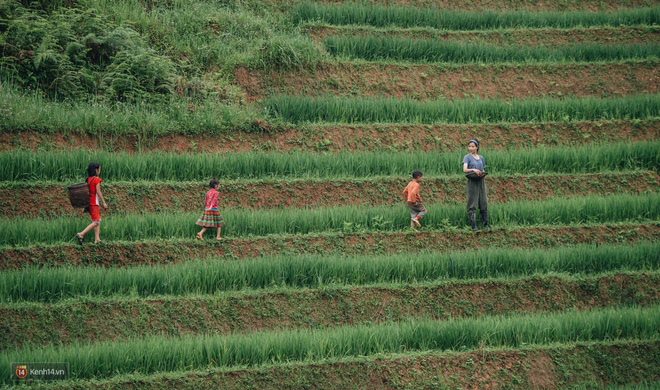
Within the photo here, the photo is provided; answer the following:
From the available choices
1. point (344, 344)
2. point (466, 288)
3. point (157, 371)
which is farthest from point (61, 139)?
point (466, 288)

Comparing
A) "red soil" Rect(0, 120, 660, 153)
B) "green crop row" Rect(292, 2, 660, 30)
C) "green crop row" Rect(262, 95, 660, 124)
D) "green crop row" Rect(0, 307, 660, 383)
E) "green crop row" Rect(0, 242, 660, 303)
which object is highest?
"green crop row" Rect(292, 2, 660, 30)

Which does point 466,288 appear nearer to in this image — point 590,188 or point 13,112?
point 590,188

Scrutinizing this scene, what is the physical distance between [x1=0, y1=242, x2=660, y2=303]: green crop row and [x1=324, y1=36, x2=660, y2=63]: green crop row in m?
6.24

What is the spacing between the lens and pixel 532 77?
14.1 meters

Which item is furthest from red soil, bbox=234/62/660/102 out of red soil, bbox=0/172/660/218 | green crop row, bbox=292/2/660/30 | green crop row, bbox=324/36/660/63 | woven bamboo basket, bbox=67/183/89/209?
woven bamboo basket, bbox=67/183/89/209

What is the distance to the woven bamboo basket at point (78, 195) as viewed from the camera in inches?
335

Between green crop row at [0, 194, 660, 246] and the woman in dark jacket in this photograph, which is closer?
green crop row at [0, 194, 660, 246]

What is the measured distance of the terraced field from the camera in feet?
24.6

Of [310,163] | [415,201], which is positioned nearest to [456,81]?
[310,163]

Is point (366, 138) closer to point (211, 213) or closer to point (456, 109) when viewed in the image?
point (456, 109)

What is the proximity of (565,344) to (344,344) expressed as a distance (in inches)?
115

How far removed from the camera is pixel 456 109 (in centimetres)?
1287

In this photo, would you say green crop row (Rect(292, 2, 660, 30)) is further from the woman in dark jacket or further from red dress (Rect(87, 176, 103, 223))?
A: red dress (Rect(87, 176, 103, 223))

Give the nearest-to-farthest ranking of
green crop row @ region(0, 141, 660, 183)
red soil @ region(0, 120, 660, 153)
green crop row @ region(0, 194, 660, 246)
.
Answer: green crop row @ region(0, 194, 660, 246) → green crop row @ region(0, 141, 660, 183) → red soil @ region(0, 120, 660, 153)
